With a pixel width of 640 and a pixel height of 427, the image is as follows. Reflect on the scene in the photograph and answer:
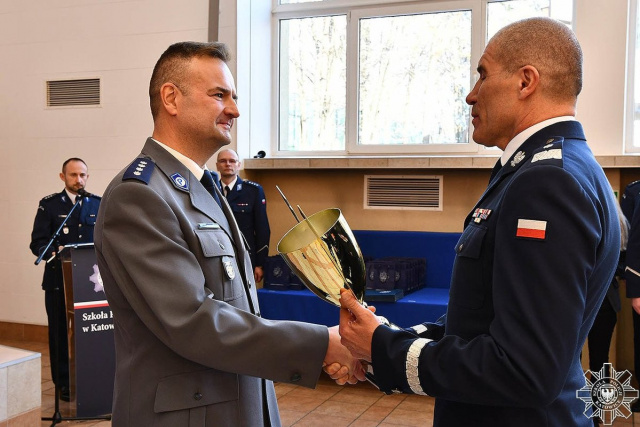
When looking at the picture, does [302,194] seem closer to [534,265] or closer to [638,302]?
[638,302]

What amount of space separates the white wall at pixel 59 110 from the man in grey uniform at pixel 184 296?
459cm

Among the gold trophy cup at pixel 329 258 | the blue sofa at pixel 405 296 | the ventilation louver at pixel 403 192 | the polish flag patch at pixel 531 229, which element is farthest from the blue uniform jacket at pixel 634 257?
the polish flag patch at pixel 531 229

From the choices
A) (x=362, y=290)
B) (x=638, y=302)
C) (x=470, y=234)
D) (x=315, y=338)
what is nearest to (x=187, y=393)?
(x=315, y=338)

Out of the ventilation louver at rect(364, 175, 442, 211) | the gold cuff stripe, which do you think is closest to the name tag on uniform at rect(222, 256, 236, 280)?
the gold cuff stripe

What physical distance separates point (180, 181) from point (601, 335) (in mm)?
3561

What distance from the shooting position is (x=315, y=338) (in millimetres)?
1664

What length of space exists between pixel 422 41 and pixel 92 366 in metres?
3.75

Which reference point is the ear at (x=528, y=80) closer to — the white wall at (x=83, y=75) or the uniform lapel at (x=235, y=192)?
the uniform lapel at (x=235, y=192)

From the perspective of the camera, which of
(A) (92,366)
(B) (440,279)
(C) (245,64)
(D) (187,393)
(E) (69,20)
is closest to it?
(D) (187,393)

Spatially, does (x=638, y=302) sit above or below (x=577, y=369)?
below

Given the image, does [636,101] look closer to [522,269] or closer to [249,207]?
[249,207]

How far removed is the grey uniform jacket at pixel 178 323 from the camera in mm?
1510

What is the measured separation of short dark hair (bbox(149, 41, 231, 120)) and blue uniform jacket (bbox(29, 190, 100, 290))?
11.5 ft

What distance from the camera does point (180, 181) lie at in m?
Answer: 1.70
